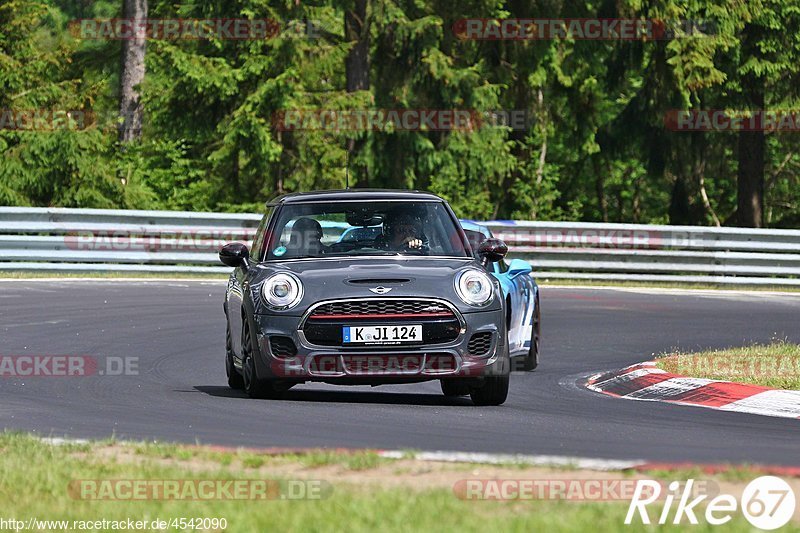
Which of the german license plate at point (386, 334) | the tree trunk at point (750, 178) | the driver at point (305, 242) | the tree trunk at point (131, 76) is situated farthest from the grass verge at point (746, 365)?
the tree trunk at point (131, 76)

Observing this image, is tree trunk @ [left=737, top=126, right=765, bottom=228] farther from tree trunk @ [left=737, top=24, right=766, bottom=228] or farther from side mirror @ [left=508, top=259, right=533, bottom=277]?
side mirror @ [left=508, top=259, right=533, bottom=277]

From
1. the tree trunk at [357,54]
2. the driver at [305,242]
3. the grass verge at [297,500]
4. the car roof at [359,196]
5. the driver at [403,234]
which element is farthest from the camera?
the tree trunk at [357,54]

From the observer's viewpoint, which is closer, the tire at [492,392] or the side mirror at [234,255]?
the tire at [492,392]

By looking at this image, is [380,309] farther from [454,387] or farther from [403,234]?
[454,387]

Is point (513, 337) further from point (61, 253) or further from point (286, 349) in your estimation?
point (61, 253)

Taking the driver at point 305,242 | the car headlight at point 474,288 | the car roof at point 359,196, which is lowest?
the car headlight at point 474,288

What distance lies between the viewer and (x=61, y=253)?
24922 mm

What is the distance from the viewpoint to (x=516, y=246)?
26.7 metres

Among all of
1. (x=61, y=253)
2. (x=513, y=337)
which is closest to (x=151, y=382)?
(x=513, y=337)

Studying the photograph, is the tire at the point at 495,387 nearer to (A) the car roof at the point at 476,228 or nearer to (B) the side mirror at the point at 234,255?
(B) the side mirror at the point at 234,255

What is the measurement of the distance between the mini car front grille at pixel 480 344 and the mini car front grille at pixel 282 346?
47.7 inches

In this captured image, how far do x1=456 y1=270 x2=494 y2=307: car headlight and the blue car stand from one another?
2452mm

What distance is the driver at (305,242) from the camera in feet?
38.5

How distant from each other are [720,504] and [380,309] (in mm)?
4498
